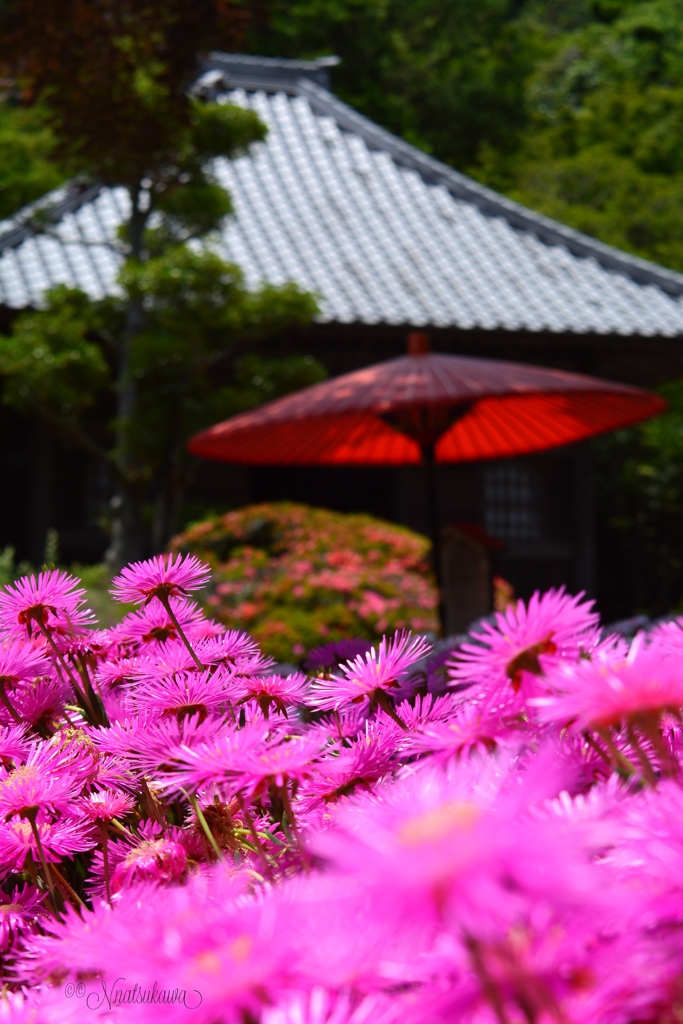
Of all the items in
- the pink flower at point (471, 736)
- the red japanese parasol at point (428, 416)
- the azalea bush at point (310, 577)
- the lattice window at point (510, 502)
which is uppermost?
the pink flower at point (471, 736)

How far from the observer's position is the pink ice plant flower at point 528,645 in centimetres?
49

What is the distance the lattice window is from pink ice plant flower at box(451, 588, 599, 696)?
10.7m

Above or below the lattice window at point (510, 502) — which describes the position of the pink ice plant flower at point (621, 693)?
above

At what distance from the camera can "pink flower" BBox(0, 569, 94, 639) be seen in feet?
2.55

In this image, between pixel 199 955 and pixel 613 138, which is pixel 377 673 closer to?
pixel 199 955

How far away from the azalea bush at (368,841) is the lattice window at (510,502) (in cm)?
1053

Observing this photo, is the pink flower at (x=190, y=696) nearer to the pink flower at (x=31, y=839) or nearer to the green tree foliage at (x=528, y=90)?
the pink flower at (x=31, y=839)

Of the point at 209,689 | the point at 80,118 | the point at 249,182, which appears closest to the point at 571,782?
the point at 209,689

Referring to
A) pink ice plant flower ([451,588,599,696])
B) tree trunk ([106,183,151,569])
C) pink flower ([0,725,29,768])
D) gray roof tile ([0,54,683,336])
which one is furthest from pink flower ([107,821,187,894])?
gray roof tile ([0,54,683,336])

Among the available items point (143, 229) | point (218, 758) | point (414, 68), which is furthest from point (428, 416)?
point (414, 68)

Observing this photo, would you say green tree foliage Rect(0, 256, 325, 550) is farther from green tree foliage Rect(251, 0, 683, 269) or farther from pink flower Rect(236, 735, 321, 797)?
green tree foliage Rect(251, 0, 683, 269)

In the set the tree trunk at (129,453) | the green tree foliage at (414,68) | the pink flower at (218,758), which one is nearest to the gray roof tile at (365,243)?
the tree trunk at (129,453)

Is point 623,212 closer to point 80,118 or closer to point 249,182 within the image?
point 249,182

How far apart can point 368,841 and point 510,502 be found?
1106 centimetres
